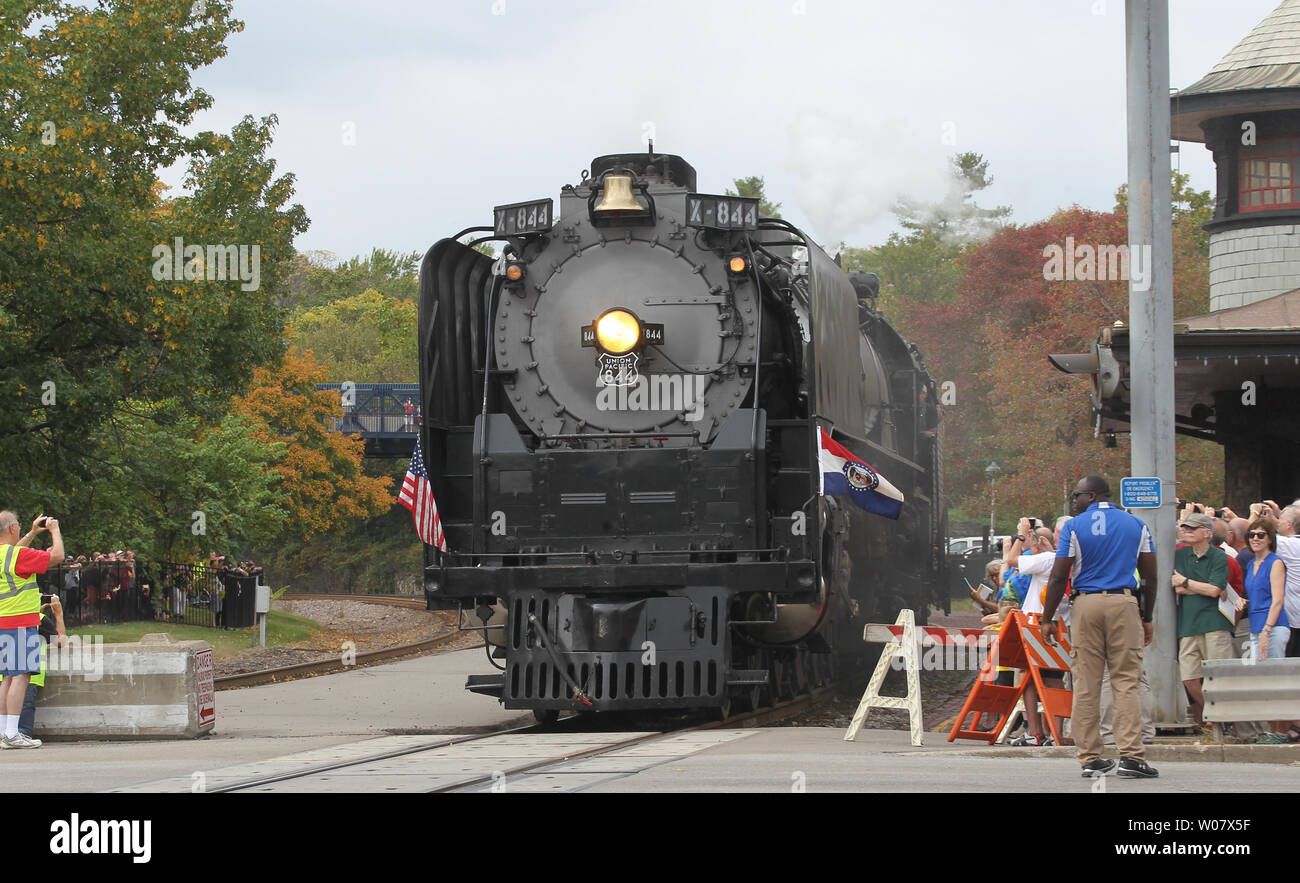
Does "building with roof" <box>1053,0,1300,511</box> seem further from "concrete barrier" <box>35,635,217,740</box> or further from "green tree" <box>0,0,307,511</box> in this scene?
"green tree" <box>0,0,307,511</box>

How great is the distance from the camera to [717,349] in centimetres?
1207

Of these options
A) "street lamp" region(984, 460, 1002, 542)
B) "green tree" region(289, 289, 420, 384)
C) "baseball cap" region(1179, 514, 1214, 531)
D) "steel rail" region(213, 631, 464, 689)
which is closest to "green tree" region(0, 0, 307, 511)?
"steel rail" region(213, 631, 464, 689)

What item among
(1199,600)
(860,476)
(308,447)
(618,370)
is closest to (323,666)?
(618,370)

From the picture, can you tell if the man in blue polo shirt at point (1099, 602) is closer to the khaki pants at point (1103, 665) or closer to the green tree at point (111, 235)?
the khaki pants at point (1103, 665)

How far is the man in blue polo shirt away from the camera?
8250 millimetres

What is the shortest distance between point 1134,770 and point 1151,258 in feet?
13.0

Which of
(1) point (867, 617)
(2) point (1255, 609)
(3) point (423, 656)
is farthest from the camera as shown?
(3) point (423, 656)

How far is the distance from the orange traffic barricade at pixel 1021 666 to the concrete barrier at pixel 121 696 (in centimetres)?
573

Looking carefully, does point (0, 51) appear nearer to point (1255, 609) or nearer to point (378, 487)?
point (1255, 609)

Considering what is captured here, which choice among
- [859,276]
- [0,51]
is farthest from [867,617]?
[0,51]

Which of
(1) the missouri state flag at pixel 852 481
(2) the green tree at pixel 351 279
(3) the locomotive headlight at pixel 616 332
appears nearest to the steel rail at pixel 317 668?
(3) the locomotive headlight at pixel 616 332

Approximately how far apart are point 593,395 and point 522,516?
1.13m

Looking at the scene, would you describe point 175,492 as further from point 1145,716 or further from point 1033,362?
point 1033,362

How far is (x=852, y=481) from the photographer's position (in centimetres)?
1207
